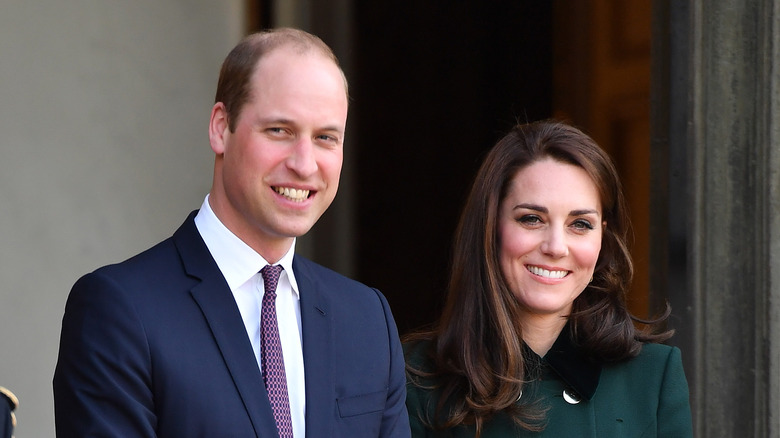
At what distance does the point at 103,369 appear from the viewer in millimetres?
1811

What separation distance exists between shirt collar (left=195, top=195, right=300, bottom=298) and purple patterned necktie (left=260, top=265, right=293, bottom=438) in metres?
0.02

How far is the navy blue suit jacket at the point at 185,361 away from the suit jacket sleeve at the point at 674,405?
80cm

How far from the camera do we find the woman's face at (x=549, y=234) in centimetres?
262

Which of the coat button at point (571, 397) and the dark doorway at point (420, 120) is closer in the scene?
the coat button at point (571, 397)

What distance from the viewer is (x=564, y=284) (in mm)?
2637

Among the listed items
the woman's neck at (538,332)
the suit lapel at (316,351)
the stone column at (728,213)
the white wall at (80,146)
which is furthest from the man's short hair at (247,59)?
the white wall at (80,146)

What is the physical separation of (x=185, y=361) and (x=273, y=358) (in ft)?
0.54

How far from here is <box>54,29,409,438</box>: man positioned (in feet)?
6.07

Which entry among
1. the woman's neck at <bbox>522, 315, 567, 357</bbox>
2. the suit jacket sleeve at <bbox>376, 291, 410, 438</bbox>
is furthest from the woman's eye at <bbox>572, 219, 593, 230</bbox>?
the suit jacket sleeve at <bbox>376, 291, 410, 438</bbox>

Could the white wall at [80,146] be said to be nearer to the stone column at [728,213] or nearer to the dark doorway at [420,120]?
the dark doorway at [420,120]

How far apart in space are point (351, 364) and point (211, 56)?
2806 mm

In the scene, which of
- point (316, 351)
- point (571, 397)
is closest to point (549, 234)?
point (571, 397)

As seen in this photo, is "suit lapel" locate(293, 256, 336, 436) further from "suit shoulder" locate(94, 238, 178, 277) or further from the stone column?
the stone column

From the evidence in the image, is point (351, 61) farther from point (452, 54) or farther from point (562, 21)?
point (562, 21)
